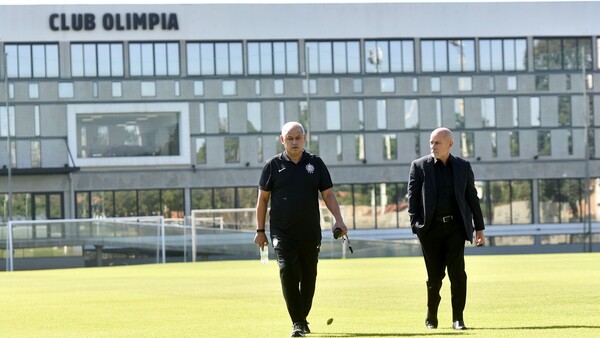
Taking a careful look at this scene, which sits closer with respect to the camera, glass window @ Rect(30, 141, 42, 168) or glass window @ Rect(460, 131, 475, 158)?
glass window @ Rect(30, 141, 42, 168)

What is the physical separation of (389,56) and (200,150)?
1123 cm

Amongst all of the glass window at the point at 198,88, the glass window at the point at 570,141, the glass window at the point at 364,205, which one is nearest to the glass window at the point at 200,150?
the glass window at the point at 198,88

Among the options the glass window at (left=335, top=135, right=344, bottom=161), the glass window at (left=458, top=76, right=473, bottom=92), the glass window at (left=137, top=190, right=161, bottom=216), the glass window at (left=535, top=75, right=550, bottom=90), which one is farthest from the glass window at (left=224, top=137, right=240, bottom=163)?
the glass window at (left=535, top=75, right=550, bottom=90)

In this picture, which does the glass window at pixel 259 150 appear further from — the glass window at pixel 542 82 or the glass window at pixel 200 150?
the glass window at pixel 542 82

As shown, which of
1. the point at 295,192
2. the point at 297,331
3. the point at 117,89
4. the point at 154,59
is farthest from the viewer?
the point at 154,59

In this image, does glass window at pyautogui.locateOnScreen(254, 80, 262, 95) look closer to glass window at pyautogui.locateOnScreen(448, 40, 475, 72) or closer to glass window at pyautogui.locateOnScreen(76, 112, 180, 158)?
glass window at pyautogui.locateOnScreen(76, 112, 180, 158)

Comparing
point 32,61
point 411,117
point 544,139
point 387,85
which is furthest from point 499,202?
point 32,61

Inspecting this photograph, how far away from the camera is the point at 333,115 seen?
77.7 meters

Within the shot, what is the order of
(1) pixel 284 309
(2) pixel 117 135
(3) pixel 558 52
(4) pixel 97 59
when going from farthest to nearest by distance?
(3) pixel 558 52, (4) pixel 97 59, (2) pixel 117 135, (1) pixel 284 309

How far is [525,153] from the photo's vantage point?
79875 mm

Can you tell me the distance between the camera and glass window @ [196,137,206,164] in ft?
252

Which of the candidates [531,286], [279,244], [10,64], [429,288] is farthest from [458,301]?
[10,64]

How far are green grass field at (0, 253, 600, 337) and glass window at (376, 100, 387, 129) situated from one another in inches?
1939

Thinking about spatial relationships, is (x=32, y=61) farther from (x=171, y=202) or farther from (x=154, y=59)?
(x=171, y=202)
